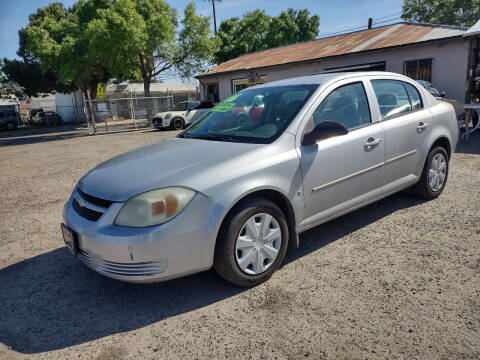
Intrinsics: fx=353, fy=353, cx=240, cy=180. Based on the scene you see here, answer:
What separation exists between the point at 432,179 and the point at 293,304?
293 centimetres

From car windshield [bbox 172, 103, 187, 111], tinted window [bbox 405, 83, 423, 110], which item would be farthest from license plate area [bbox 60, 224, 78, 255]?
car windshield [bbox 172, 103, 187, 111]

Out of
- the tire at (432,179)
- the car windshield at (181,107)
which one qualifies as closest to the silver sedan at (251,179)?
the tire at (432,179)

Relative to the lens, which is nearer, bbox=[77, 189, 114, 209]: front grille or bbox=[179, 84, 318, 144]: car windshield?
bbox=[77, 189, 114, 209]: front grille

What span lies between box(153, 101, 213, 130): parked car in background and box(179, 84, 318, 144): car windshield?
14.5 metres

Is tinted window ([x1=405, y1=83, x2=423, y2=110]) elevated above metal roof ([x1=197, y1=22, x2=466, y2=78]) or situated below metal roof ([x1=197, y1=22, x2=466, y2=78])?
below

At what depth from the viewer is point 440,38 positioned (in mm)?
12797

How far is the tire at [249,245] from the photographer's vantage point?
2.63 metres

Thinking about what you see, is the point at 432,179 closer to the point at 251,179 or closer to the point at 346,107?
the point at 346,107

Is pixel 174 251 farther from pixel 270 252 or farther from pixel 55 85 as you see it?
pixel 55 85

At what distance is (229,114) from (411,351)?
8.74ft

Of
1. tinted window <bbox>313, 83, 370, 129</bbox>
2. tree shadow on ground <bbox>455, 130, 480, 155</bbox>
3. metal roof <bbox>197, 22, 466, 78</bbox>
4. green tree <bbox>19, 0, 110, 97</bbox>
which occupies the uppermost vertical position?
green tree <bbox>19, 0, 110, 97</bbox>

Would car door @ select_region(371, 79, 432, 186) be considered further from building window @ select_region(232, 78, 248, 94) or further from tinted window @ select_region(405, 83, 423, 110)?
Result: building window @ select_region(232, 78, 248, 94)

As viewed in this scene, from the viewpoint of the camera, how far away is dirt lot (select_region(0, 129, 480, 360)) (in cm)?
225

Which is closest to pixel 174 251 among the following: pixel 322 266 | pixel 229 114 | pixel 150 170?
pixel 150 170
